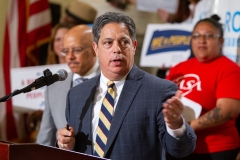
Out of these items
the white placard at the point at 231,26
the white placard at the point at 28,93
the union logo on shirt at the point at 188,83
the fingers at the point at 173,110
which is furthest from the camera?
the white placard at the point at 28,93

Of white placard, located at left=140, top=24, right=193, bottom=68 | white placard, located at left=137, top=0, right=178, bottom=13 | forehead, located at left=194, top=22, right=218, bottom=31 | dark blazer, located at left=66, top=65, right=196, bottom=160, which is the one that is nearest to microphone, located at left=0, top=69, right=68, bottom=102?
dark blazer, located at left=66, top=65, right=196, bottom=160

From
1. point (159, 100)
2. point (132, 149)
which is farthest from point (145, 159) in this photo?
point (159, 100)

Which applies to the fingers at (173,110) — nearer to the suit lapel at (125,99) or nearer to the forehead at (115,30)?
the suit lapel at (125,99)

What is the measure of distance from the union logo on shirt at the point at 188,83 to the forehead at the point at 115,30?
2.87ft

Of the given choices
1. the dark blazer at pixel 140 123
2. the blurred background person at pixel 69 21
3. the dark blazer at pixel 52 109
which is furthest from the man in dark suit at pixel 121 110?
the blurred background person at pixel 69 21

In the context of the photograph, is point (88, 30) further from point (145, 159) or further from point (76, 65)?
point (145, 159)

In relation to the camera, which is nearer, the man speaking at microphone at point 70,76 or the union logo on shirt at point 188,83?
the union logo on shirt at point 188,83

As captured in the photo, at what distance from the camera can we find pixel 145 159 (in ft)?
6.71

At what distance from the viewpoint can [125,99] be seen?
2111 millimetres

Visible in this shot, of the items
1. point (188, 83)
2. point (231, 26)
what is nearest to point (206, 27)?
point (231, 26)

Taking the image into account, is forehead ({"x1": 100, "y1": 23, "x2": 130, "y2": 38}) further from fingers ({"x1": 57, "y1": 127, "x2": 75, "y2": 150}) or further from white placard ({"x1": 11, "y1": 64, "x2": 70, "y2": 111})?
white placard ({"x1": 11, "y1": 64, "x2": 70, "y2": 111})

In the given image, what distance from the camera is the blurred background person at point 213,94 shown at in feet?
9.02

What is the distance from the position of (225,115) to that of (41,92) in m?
1.88

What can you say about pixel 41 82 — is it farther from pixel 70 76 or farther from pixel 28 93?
pixel 28 93
